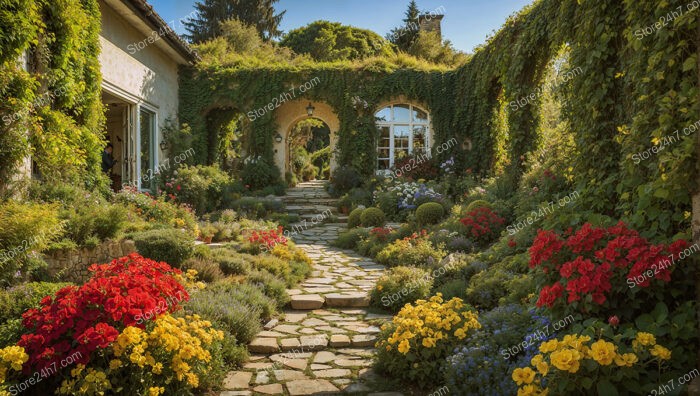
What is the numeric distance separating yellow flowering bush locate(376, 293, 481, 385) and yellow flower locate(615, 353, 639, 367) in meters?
1.39

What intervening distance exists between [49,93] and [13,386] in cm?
549

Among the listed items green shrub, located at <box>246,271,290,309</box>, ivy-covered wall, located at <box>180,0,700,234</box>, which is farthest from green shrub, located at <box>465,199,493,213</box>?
green shrub, located at <box>246,271,290,309</box>

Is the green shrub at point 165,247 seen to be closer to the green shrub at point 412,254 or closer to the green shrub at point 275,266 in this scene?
the green shrub at point 275,266

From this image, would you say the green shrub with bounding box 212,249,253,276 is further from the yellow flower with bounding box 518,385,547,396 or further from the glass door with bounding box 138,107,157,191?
the glass door with bounding box 138,107,157,191

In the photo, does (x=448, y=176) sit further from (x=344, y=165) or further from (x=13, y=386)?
(x=13, y=386)

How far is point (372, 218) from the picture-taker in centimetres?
1032

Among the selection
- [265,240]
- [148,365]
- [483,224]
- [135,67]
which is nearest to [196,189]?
[135,67]

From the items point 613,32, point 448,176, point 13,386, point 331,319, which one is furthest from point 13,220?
point 448,176

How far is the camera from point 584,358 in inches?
95.7

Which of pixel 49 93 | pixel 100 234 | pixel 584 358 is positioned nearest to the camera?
pixel 584 358

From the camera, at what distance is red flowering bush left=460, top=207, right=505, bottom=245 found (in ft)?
25.0

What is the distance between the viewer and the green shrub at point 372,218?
33.9 ft

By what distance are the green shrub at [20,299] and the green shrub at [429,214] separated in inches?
265

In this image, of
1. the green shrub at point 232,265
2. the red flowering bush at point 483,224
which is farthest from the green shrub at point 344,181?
the green shrub at point 232,265
